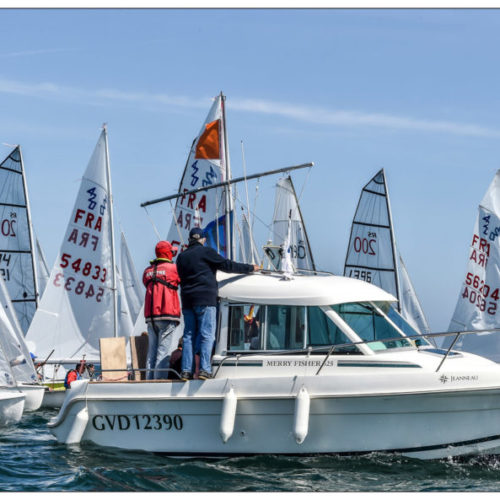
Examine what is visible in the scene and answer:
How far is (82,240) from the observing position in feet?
83.3

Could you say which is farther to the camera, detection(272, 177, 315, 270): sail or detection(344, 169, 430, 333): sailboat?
detection(272, 177, 315, 270): sail

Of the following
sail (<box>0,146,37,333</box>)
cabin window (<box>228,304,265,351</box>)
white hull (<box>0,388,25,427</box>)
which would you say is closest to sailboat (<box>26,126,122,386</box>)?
sail (<box>0,146,37,333</box>)

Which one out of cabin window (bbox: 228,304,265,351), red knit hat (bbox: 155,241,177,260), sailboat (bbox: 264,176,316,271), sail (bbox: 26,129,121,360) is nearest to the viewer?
cabin window (bbox: 228,304,265,351)

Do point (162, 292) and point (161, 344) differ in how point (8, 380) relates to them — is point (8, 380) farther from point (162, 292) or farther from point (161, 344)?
point (162, 292)

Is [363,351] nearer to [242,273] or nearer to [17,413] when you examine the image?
[242,273]

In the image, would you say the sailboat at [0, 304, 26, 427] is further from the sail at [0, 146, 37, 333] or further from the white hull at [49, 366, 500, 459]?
the sail at [0, 146, 37, 333]

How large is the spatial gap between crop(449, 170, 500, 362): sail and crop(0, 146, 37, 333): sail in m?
13.5

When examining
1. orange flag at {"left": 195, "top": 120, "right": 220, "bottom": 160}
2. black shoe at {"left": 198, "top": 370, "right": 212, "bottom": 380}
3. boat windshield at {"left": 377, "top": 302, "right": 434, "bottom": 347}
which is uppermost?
orange flag at {"left": 195, "top": 120, "right": 220, "bottom": 160}

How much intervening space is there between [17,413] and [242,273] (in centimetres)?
585

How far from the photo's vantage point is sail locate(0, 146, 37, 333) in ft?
90.6

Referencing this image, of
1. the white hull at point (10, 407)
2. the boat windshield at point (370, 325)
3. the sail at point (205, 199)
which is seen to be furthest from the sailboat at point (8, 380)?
the boat windshield at point (370, 325)

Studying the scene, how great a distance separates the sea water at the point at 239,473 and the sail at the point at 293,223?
20.7 metres

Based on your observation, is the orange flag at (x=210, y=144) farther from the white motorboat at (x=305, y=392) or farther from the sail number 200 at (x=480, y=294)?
the sail number 200 at (x=480, y=294)

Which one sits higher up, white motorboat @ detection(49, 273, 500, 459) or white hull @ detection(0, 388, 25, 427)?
white motorboat @ detection(49, 273, 500, 459)
